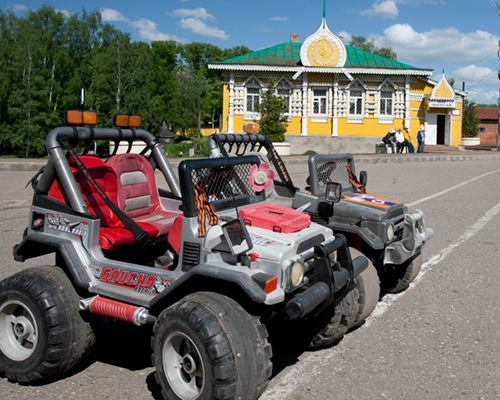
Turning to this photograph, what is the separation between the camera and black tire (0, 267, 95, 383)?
3414mm

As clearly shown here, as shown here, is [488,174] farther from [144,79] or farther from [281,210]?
[144,79]

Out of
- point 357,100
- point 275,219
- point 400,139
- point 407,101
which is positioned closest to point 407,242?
point 275,219

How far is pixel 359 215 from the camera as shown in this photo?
16.3 ft

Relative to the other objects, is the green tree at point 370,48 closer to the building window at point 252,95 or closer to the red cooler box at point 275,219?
the building window at point 252,95

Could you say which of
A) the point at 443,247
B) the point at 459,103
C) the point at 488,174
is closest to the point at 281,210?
the point at 443,247

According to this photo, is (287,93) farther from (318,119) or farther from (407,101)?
(407,101)

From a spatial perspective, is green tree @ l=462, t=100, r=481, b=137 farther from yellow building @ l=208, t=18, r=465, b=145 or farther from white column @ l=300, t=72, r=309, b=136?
white column @ l=300, t=72, r=309, b=136

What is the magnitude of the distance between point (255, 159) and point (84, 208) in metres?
1.40

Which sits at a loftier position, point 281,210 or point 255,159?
point 255,159

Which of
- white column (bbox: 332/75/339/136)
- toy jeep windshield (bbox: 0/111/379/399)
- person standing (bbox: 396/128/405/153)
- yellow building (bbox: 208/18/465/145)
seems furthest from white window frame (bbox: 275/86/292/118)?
toy jeep windshield (bbox: 0/111/379/399)

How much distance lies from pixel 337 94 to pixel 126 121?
32975 millimetres

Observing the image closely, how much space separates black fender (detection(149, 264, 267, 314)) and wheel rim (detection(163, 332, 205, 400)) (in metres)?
0.30

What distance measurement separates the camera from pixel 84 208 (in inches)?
147

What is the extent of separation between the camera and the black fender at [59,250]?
11.8 feet
